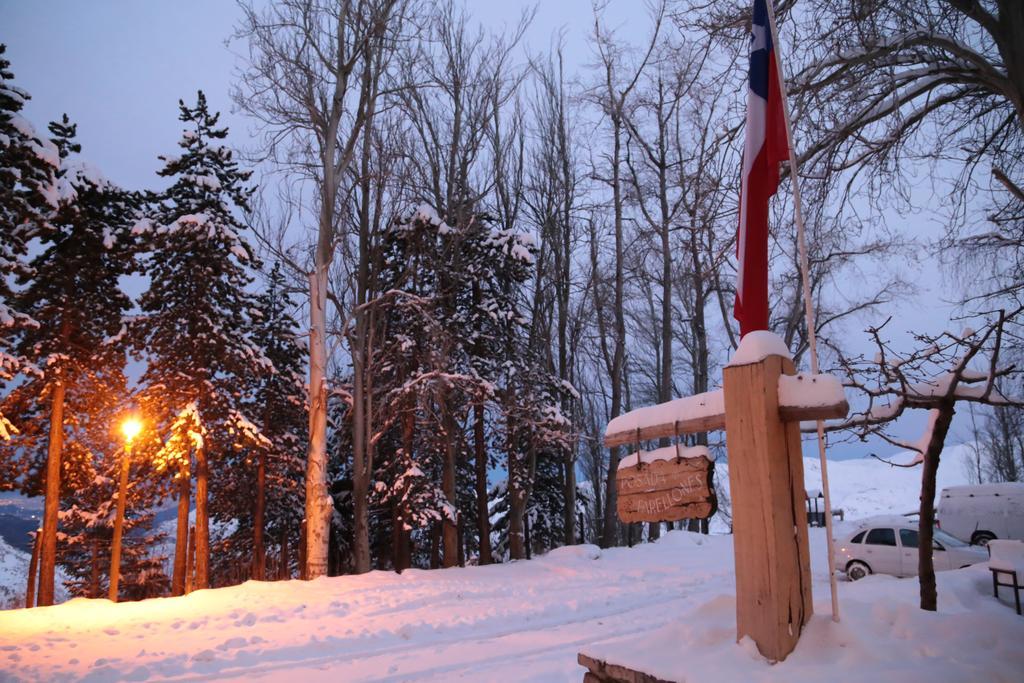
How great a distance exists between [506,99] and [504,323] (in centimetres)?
772

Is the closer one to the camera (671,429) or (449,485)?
(671,429)

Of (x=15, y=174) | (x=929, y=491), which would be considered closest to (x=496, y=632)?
(x=929, y=491)

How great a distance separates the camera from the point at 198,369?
58.3ft

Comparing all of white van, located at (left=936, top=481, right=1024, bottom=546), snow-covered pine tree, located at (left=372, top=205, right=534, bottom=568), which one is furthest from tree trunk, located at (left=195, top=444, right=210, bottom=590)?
white van, located at (left=936, top=481, right=1024, bottom=546)

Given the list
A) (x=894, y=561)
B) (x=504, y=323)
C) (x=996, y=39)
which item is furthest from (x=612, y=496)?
(x=996, y=39)

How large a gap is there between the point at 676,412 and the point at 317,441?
39.3ft

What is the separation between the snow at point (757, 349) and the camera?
3.50m

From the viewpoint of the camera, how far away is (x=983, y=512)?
20.3 meters

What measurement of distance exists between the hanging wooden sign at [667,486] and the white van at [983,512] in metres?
19.6

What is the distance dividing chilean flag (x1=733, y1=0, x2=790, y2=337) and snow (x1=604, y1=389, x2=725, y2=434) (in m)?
0.49

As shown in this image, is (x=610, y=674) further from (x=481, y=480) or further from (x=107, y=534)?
(x=107, y=534)

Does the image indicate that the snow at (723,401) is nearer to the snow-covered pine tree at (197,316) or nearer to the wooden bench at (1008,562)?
the wooden bench at (1008,562)

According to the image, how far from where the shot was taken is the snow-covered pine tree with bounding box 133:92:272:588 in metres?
17.4

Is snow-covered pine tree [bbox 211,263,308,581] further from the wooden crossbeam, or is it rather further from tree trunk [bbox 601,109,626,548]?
the wooden crossbeam
